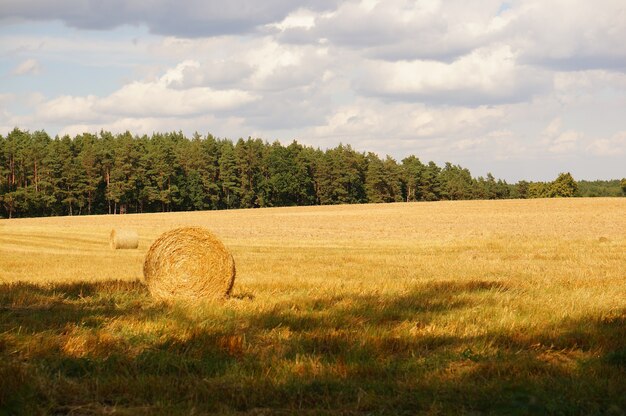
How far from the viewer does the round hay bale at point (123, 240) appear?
32469 millimetres

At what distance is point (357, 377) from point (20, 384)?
2.93 m

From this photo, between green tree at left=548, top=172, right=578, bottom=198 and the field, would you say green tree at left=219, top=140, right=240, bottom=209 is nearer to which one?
green tree at left=548, top=172, right=578, bottom=198

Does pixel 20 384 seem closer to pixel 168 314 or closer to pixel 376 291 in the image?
pixel 168 314

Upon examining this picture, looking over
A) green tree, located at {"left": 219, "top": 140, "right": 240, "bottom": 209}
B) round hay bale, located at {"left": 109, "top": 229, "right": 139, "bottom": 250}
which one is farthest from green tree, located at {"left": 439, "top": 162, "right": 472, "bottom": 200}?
round hay bale, located at {"left": 109, "top": 229, "right": 139, "bottom": 250}

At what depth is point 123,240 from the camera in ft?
107

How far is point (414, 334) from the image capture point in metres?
7.86

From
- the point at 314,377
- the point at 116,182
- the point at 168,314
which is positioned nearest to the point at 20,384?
the point at 314,377

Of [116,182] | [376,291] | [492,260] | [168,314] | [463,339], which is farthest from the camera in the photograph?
[116,182]

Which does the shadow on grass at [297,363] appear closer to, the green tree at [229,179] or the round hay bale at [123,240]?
the round hay bale at [123,240]

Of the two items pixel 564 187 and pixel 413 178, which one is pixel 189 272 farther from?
pixel 564 187

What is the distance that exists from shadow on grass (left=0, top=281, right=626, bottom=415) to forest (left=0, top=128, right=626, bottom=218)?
91.1m

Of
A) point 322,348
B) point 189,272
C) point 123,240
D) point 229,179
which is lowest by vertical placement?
point 123,240

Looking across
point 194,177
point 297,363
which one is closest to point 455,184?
point 194,177

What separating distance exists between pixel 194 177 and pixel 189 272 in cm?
10134
